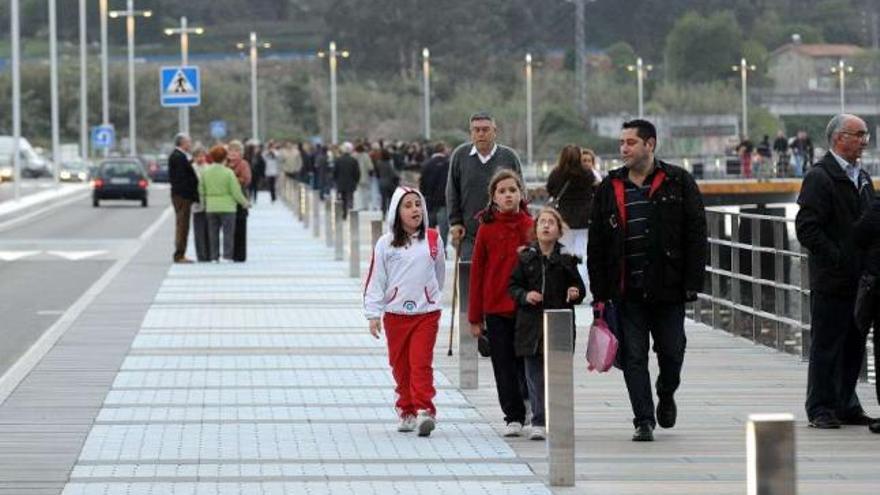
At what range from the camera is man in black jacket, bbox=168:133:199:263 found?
3497 cm

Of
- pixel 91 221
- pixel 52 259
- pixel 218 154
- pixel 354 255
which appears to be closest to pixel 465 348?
pixel 354 255

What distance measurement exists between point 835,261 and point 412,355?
2443 millimetres

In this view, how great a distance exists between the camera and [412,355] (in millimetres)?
14711

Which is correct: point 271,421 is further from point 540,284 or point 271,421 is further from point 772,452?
point 772,452

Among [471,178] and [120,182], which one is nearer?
[471,178]

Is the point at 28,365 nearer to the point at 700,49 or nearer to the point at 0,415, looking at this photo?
the point at 0,415

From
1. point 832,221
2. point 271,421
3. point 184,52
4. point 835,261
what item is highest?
point 184,52

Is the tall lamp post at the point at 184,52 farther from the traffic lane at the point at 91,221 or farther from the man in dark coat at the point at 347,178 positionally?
the man in dark coat at the point at 347,178

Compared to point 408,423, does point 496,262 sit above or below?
above

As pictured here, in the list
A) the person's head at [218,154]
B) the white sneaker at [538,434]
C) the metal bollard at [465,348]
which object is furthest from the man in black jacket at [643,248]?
the person's head at [218,154]

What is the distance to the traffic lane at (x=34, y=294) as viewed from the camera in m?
22.0

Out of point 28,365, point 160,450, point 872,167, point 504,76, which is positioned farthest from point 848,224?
point 504,76

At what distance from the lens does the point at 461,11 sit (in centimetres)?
17050

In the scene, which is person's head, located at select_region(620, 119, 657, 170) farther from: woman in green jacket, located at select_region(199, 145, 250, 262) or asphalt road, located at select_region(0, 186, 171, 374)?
woman in green jacket, located at select_region(199, 145, 250, 262)
